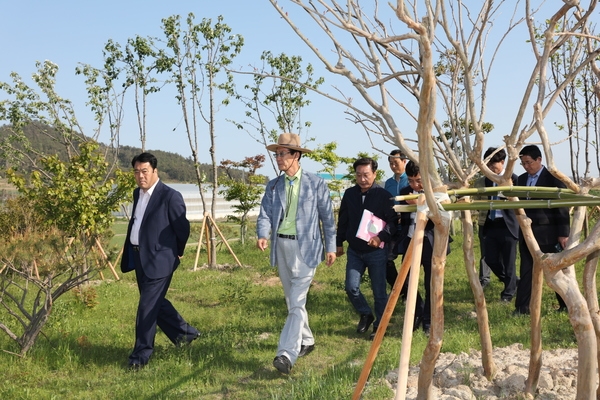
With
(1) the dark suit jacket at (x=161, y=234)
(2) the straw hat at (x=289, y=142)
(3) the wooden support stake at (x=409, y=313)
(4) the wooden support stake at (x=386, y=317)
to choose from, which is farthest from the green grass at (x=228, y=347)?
(2) the straw hat at (x=289, y=142)

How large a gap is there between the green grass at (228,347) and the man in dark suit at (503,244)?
35 cm

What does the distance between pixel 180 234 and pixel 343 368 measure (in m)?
2.09

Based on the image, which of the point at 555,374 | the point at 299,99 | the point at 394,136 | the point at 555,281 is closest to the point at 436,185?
the point at 394,136

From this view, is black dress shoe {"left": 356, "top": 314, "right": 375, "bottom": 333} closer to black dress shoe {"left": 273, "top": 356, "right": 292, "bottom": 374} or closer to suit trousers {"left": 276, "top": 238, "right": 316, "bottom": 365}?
suit trousers {"left": 276, "top": 238, "right": 316, "bottom": 365}

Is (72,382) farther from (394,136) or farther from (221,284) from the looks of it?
(221,284)

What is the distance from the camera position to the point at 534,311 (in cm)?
405

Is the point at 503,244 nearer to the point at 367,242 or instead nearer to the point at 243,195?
the point at 367,242

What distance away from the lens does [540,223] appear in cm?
701

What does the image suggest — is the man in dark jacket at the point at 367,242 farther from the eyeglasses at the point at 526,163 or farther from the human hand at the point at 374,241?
the eyeglasses at the point at 526,163

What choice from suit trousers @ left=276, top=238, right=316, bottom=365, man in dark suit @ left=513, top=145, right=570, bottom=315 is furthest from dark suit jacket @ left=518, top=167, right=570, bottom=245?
suit trousers @ left=276, top=238, right=316, bottom=365

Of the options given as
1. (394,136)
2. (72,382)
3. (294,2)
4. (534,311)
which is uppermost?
(294,2)

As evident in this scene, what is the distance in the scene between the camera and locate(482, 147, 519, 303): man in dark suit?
8.06m

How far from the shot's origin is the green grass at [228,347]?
4.92 metres

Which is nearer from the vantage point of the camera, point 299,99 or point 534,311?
point 534,311
